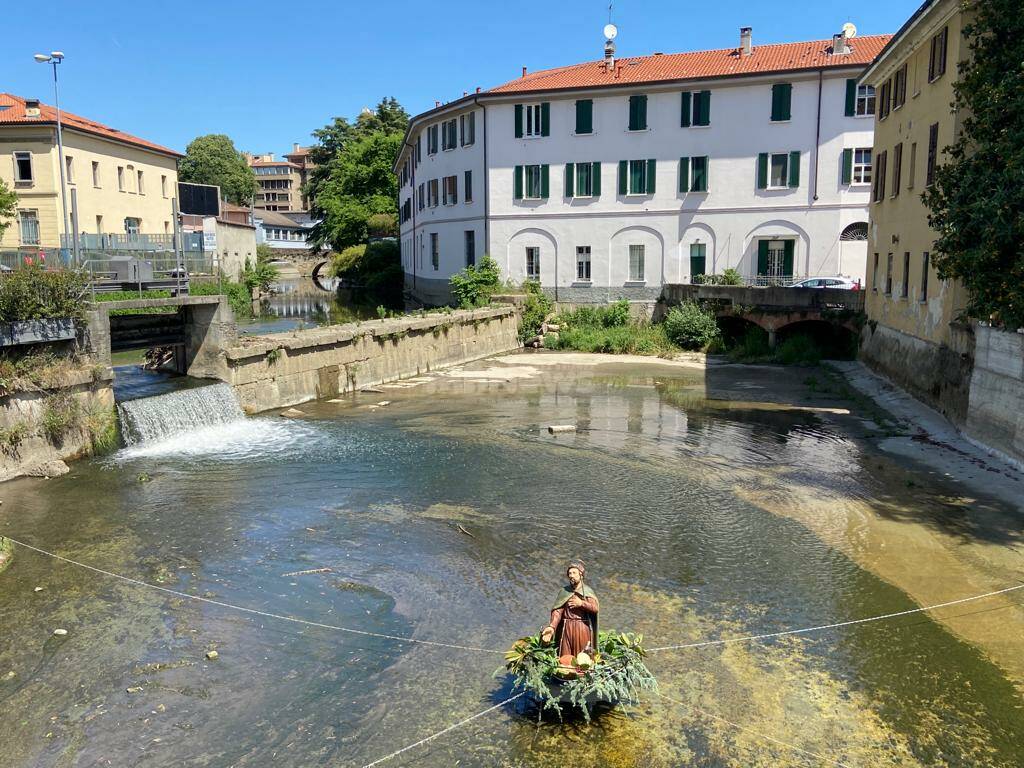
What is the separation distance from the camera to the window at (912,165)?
25062mm

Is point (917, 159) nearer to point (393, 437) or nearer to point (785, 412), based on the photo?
point (785, 412)

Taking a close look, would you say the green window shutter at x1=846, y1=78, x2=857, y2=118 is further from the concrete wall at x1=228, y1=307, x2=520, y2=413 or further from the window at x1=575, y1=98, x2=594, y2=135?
the concrete wall at x1=228, y1=307, x2=520, y2=413

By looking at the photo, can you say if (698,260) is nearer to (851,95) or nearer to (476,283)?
(851,95)

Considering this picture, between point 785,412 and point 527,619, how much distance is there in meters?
15.4

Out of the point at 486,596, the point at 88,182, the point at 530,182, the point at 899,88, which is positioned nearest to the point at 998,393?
the point at 486,596

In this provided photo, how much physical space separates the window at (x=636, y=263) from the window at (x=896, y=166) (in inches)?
567

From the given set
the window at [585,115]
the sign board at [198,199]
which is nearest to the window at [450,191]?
the window at [585,115]

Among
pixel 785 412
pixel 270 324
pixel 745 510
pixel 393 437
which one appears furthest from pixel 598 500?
pixel 270 324

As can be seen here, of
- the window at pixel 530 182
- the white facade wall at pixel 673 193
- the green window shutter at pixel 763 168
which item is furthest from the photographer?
the window at pixel 530 182

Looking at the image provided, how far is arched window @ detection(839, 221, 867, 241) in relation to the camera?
38.4 m

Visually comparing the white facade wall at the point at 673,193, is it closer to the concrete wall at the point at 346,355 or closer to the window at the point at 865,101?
the window at the point at 865,101

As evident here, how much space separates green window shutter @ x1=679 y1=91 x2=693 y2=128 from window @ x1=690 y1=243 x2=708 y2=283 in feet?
18.5

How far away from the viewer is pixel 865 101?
37.2 metres

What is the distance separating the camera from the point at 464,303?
3912 cm
